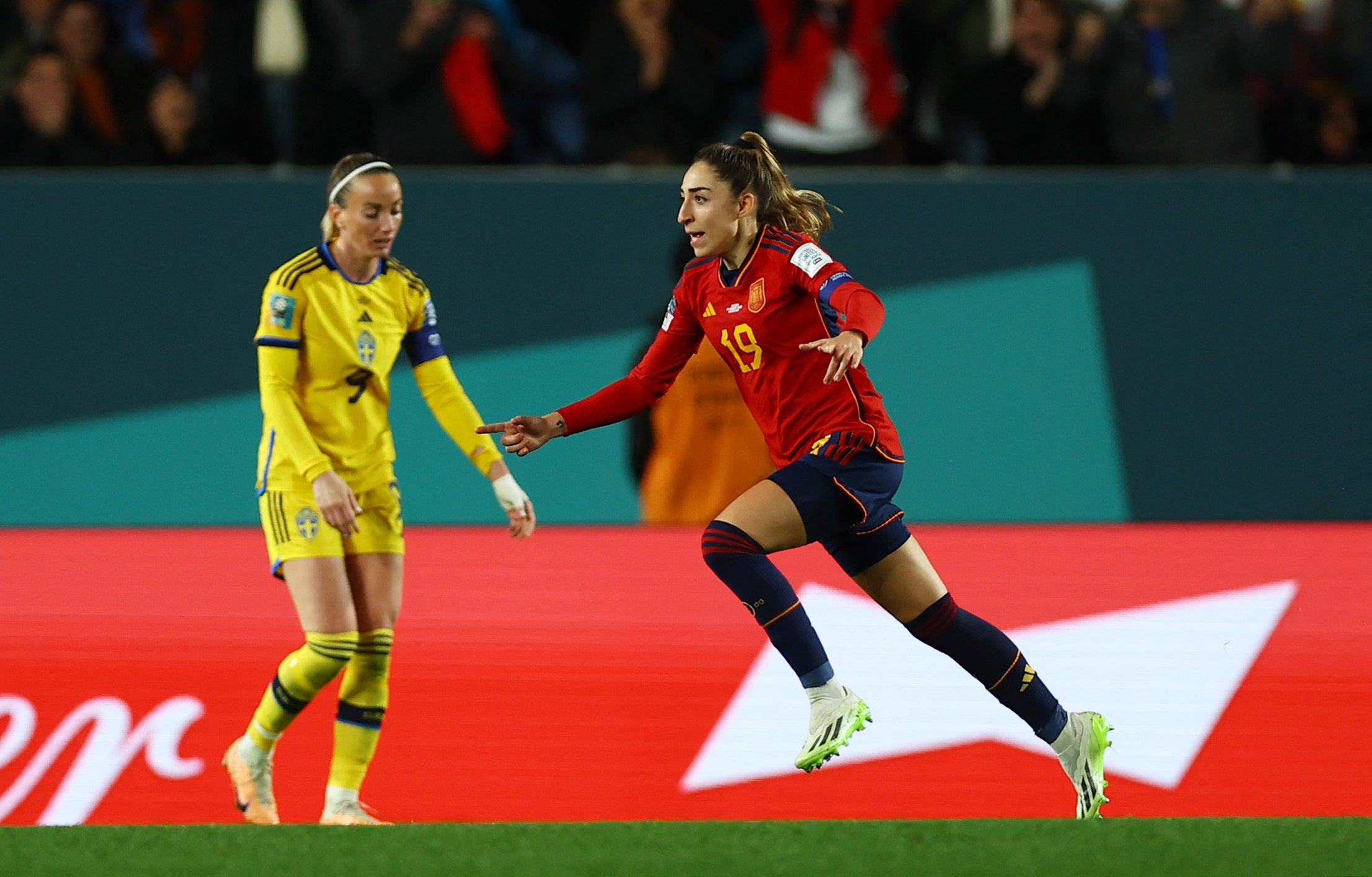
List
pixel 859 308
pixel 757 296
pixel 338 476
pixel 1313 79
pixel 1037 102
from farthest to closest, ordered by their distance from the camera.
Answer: pixel 1313 79 → pixel 1037 102 → pixel 338 476 → pixel 757 296 → pixel 859 308

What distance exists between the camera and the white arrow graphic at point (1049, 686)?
5.35 metres

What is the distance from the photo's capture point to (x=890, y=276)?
27.5 feet

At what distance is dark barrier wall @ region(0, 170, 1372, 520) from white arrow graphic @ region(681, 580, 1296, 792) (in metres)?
2.69

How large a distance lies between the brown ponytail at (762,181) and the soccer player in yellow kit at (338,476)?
1.05 metres

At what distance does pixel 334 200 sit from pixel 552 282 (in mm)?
3123

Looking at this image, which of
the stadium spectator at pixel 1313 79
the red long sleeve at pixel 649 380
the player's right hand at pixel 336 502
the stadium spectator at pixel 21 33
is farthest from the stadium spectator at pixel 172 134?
the stadium spectator at pixel 1313 79

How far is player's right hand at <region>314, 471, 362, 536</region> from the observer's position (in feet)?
16.2

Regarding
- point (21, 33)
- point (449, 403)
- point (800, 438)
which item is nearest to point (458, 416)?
point (449, 403)

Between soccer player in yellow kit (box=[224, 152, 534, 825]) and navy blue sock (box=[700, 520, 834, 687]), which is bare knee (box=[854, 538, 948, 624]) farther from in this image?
soccer player in yellow kit (box=[224, 152, 534, 825])

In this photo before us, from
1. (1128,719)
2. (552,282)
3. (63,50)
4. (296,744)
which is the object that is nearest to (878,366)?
(552,282)

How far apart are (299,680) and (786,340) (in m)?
1.79

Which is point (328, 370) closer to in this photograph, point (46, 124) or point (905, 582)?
point (905, 582)

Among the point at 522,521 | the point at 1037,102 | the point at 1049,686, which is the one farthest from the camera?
A: the point at 1037,102

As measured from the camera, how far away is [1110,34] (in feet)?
29.3
